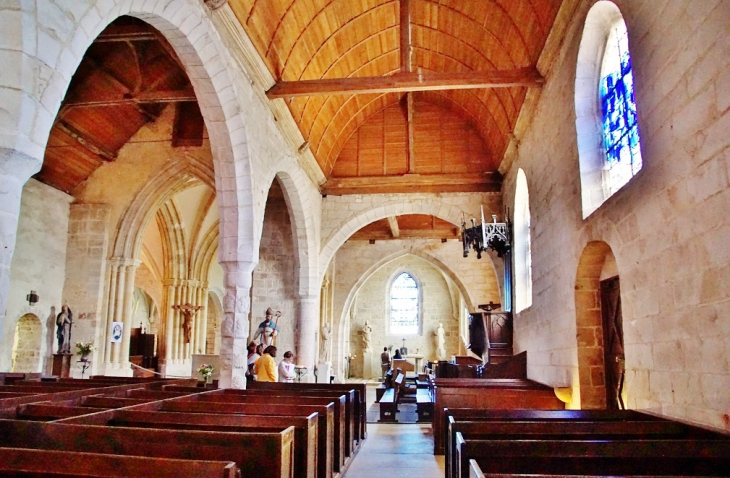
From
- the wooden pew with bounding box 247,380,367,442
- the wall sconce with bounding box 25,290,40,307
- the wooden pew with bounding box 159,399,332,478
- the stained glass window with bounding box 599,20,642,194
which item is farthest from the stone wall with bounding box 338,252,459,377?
the wooden pew with bounding box 159,399,332,478

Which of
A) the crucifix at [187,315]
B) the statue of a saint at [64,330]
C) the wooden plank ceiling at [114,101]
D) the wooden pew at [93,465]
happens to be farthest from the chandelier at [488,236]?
the wooden pew at [93,465]

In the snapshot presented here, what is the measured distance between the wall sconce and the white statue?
47.6 ft

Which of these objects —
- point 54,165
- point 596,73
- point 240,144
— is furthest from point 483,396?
point 54,165

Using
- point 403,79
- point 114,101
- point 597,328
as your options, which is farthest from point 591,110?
point 114,101

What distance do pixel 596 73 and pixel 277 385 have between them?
16.1 feet

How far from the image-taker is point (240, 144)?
24.1ft

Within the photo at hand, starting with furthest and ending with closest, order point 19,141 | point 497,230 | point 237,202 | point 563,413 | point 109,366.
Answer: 1. point 109,366
2. point 497,230
3. point 237,202
4. point 563,413
5. point 19,141

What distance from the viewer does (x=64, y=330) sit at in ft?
34.0

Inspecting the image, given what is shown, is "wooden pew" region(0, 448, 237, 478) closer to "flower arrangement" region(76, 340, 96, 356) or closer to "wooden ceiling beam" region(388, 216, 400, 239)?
"flower arrangement" region(76, 340, 96, 356)

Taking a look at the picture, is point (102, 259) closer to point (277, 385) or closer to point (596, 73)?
point (277, 385)

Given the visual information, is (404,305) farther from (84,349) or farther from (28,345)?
(28,345)

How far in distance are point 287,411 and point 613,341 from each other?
3.53 metres

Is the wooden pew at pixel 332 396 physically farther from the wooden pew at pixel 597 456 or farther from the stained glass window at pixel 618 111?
the stained glass window at pixel 618 111

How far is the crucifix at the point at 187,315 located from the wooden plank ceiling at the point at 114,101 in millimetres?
4580
